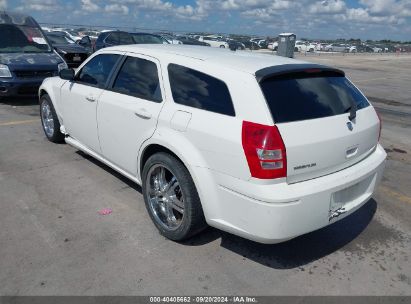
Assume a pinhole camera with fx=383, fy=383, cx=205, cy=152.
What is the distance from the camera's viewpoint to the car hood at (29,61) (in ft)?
27.9

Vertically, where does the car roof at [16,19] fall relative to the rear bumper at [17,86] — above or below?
above

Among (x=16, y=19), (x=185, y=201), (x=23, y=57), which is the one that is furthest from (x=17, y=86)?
(x=185, y=201)

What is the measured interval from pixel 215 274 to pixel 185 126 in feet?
3.91

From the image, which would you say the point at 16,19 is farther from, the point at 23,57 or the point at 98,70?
the point at 98,70

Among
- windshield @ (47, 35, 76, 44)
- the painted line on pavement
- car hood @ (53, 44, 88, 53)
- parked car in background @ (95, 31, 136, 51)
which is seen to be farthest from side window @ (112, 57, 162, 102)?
windshield @ (47, 35, 76, 44)

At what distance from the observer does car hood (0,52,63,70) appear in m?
8.51

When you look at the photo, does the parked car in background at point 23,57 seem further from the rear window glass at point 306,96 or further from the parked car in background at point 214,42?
the parked car in background at point 214,42

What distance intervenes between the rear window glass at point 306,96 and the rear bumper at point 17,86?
23.9 ft

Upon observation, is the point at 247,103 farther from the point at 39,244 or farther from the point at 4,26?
the point at 4,26

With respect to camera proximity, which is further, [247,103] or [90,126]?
[90,126]

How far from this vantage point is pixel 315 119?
2.94 metres

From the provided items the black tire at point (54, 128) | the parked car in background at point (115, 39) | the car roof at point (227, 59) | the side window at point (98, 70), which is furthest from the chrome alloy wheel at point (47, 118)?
the parked car in background at point (115, 39)

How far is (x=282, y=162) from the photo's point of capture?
271cm

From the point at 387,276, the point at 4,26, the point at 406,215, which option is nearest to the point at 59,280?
the point at 387,276
